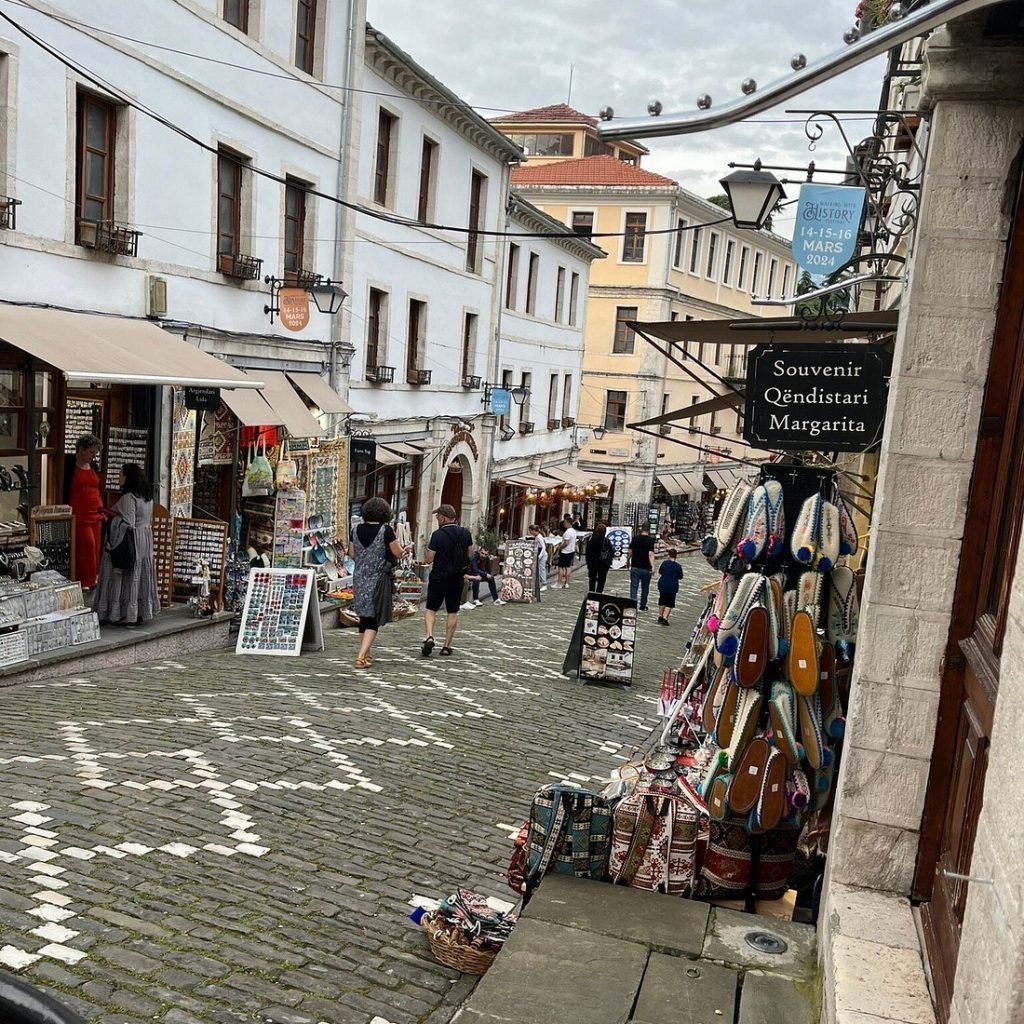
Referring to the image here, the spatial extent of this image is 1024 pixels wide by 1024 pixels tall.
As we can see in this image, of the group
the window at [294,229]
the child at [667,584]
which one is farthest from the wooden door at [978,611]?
the child at [667,584]

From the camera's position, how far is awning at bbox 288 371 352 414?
16094 mm

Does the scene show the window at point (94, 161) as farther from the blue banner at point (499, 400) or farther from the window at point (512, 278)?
the window at point (512, 278)

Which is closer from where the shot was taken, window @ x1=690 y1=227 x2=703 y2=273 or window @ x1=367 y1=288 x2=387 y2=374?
window @ x1=367 y1=288 x2=387 y2=374

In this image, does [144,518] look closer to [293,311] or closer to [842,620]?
[293,311]

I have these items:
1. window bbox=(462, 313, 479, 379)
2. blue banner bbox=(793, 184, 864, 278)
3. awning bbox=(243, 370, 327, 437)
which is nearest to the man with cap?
awning bbox=(243, 370, 327, 437)

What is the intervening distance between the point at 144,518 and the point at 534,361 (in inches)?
822

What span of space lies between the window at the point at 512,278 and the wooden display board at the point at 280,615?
56.5 ft

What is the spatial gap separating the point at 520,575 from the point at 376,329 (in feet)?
17.9

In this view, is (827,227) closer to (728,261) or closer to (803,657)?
(803,657)

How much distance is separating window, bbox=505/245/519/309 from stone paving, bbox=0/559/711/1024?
1896cm

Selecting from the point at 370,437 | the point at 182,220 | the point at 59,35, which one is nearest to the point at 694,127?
the point at 59,35

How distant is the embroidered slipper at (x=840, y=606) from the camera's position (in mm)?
4949

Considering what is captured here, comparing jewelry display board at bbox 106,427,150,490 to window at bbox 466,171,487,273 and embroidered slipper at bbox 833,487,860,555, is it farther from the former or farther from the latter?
window at bbox 466,171,487,273

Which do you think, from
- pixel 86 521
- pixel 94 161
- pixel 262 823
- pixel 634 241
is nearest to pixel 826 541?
pixel 262 823
